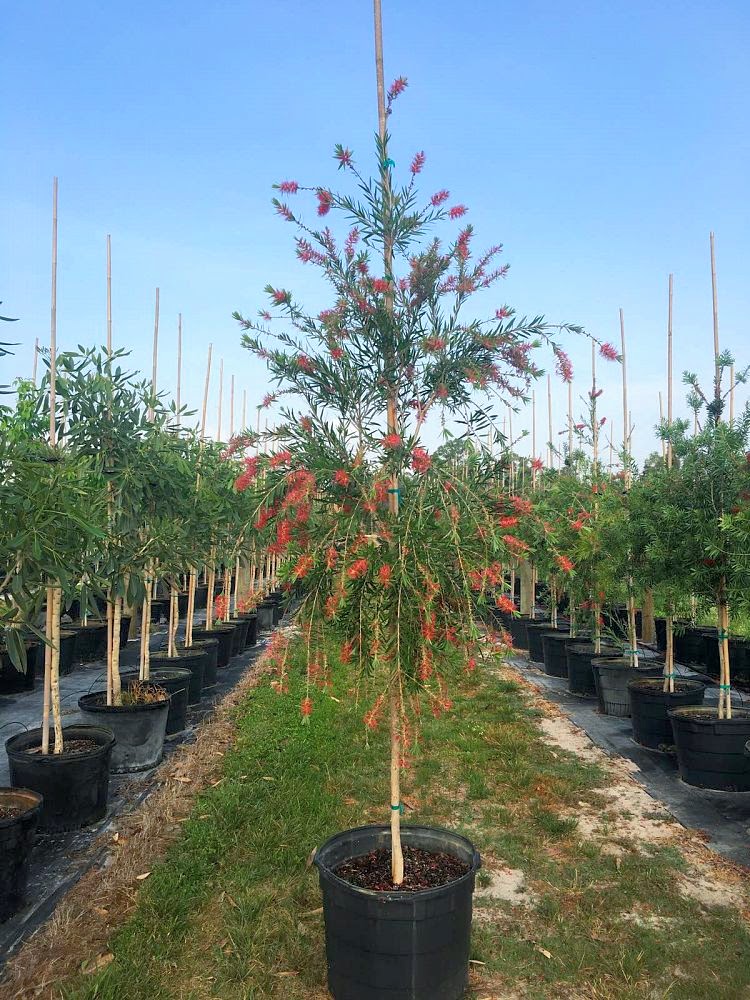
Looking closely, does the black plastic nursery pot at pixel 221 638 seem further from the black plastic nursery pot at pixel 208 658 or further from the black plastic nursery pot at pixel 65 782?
the black plastic nursery pot at pixel 65 782

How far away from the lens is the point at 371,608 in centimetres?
318

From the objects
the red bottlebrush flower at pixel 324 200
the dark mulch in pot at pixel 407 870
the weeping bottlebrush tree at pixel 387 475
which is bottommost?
the dark mulch in pot at pixel 407 870

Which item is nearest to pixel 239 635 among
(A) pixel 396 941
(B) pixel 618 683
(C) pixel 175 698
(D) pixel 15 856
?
(C) pixel 175 698

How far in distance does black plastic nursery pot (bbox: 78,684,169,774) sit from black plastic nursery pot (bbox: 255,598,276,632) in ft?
34.1

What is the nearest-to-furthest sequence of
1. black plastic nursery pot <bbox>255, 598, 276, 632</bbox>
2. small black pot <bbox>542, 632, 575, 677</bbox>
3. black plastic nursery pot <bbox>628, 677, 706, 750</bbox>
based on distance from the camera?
black plastic nursery pot <bbox>628, 677, 706, 750</bbox> → small black pot <bbox>542, 632, 575, 677</bbox> → black plastic nursery pot <bbox>255, 598, 276, 632</bbox>

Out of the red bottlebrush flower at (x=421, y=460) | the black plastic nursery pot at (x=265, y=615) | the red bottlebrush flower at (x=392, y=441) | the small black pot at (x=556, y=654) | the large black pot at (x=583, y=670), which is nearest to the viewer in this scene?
the red bottlebrush flower at (x=421, y=460)

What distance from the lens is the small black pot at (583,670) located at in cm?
948

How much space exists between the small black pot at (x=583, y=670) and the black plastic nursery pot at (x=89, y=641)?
23.9 feet

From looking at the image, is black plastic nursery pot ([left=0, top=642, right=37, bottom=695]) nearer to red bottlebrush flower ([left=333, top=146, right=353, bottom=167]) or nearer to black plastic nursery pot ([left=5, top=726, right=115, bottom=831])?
black plastic nursery pot ([left=5, top=726, right=115, bottom=831])

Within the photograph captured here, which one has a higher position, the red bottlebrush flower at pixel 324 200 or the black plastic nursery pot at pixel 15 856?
the red bottlebrush flower at pixel 324 200

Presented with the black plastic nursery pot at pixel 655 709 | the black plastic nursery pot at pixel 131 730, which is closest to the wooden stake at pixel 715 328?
the black plastic nursery pot at pixel 655 709

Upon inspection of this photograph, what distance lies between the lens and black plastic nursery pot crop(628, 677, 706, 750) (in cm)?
690

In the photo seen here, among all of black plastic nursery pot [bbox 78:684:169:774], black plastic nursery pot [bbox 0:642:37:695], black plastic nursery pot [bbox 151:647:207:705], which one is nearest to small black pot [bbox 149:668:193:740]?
black plastic nursery pot [bbox 151:647:207:705]

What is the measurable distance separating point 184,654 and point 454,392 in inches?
264
